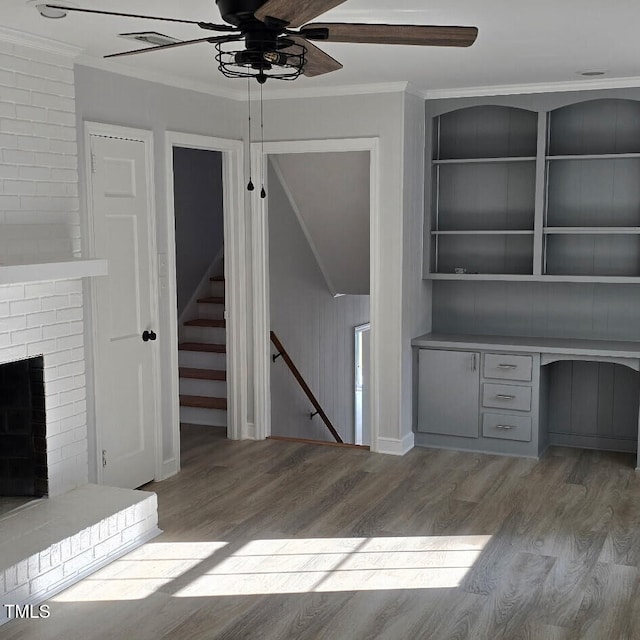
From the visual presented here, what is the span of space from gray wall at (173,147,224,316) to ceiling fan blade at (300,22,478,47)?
4.58 m

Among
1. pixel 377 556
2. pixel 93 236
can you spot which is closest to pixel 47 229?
pixel 93 236

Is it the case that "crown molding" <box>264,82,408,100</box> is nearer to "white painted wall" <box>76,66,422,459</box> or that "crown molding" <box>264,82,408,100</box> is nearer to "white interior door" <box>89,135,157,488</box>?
"white painted wall" <box>76,66,422,459</box>

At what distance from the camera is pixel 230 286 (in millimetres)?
5988

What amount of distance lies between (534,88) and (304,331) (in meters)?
3.00

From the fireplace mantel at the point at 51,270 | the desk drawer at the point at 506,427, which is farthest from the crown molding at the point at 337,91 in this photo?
the desk drawer at the point at 506,427

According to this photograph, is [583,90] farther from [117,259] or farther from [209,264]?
[209,264]

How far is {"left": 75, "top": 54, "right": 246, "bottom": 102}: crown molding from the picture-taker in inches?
174

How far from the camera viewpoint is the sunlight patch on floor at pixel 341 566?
3.69 m

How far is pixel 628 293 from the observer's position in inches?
223

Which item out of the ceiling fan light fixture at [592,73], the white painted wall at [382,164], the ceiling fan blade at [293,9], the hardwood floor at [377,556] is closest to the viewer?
the ceiling fan blade at [293,9]

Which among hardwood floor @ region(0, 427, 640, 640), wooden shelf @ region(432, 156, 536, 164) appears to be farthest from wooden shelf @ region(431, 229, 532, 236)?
hardwood floor @ region(0, 427, 640, 640)

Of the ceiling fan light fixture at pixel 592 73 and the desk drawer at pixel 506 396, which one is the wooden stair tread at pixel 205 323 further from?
the ceiling fan light fixture at pixel 592 73

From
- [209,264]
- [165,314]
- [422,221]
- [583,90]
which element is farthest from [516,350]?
[209,264]

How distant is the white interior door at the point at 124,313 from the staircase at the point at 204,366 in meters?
1.44
